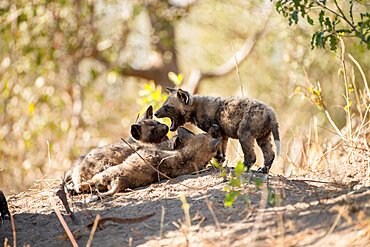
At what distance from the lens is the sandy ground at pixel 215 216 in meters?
4.85

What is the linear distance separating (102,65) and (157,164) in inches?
379

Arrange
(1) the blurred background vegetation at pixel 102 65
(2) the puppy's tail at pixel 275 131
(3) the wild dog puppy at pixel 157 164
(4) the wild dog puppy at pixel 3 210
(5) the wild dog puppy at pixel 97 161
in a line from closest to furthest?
(4) the wild dog puppy at pixel 3 210, (3) the wild dog puppy at pixel 157 164, (2) the puppy's tail at pixel 275 131, (5) the wild dog puppy at pixel 97 161, (1) the blurred background vegetation at pixel 102 65

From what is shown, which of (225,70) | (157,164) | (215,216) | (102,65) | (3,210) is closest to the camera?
(215,216)

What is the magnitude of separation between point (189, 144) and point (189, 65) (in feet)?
47.8

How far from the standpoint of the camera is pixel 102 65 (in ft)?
53.6

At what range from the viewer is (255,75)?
20203mm

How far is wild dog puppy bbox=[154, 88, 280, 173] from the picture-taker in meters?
7.11

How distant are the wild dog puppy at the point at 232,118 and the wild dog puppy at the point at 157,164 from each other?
0.23 meters

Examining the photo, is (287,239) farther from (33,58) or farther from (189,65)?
(189,65)

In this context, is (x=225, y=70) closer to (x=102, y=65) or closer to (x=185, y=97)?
(x=102, y=65)

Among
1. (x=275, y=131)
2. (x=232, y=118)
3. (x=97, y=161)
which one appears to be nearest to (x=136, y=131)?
(x=97, y=161)

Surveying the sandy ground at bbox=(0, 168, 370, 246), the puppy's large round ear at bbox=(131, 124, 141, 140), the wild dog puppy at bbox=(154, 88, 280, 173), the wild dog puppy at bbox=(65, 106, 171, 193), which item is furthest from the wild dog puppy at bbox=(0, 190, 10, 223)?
the wild dog puppy at bbox=(154, 88, 280, 173)

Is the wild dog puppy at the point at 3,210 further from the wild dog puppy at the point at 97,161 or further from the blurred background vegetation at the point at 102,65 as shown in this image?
the blurred background vegetation at the point at 102,65

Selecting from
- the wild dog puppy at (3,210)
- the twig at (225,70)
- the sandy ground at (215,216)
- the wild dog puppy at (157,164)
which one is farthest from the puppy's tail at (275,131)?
the twig at (225,70)
